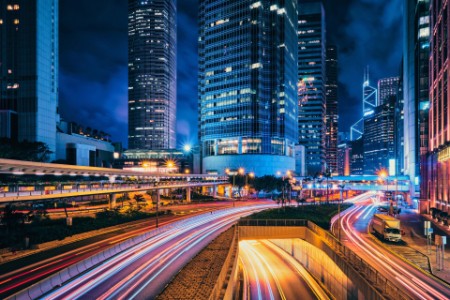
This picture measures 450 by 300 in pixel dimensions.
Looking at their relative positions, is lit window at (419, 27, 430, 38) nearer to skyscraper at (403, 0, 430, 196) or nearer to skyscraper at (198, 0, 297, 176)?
skyscraper at (403, 0, 430, 196)

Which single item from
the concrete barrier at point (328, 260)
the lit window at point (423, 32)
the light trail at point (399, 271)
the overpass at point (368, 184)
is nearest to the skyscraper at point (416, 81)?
the lit window at point (423, 32)

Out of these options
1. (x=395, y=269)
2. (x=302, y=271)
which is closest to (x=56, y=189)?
(x=302, y=271)

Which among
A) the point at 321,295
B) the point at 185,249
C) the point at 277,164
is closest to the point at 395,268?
the point at 321,295

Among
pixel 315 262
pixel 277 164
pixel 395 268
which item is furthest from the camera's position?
pixel 277 164

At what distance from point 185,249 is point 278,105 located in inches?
4829

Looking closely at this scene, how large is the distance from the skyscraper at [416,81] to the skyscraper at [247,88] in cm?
5161

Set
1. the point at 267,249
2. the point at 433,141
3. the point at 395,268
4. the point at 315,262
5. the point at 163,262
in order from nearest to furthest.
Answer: the point at 163,262, the point at 395,268, the point at 315,262, the point at 267,249, the point at 433,141

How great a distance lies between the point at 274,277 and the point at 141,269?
19.3 m

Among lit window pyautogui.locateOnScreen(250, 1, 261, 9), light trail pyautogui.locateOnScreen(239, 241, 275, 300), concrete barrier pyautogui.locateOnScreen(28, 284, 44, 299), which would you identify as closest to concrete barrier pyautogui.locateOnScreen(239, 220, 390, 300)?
light trail pyautogui.locateOnScreen(239, 241, 275, 300)

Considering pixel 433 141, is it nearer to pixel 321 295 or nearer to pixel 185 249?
pixel 321 295

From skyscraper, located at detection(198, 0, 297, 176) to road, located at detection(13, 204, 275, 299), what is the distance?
101 m

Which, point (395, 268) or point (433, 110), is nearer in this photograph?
point (395, 268)

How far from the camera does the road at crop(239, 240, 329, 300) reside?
34.6 m

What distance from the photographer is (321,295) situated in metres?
34.2
